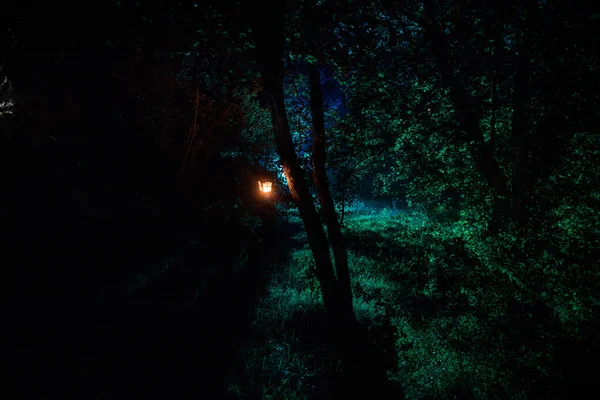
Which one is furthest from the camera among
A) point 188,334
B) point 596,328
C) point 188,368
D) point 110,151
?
point 110,151

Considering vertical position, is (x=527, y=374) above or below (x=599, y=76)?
below

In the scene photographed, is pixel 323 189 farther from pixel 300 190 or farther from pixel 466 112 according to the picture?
pixel 466 112

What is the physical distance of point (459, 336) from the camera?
229 inches

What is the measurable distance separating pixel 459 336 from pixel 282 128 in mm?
5313

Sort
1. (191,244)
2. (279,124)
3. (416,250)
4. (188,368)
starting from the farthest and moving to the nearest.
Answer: (416,250), (191,244), (188,368), (279,124)

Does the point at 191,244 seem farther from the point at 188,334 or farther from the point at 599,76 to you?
the point at 599,76

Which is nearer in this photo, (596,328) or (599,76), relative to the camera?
(596,328)

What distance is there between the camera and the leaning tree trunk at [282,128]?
163 inches

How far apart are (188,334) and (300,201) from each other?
3826 millimetres

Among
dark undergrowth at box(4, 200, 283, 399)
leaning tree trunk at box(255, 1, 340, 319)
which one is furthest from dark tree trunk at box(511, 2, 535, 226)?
dark undergrowth at box(4, 200, 283, 399)

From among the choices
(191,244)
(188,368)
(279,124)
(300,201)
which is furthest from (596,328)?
(191,244)

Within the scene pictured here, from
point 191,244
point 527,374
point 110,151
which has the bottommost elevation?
point 527,374

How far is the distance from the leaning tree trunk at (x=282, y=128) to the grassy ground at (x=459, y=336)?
1.58m

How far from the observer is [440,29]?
722 centimetres
